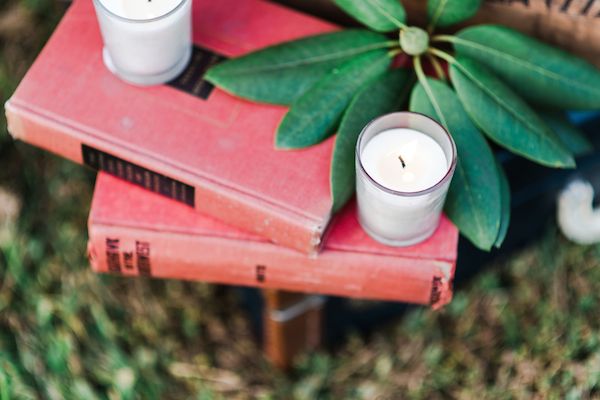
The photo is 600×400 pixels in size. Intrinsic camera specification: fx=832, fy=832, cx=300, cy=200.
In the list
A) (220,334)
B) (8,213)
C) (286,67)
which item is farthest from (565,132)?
(8,213)

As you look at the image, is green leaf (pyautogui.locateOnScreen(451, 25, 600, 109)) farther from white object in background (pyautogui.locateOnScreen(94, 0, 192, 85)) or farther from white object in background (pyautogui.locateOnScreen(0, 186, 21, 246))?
white object in background (pyautogui.locateOnScreen(0, 186, 21, 246))

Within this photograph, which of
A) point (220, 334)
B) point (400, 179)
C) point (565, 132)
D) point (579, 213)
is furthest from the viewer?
point (220, 334)

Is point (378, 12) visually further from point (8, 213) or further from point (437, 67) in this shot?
point (8, 213)

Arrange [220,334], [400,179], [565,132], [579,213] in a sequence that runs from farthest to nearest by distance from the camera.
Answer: [220,334] < [579,213] < [565,132] < [400,179]

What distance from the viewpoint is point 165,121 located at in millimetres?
856

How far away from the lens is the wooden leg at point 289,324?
1061 mm

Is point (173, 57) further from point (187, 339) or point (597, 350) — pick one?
point (597, 350)

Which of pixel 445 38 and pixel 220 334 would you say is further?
pixel 220 334

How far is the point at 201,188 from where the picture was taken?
0.83 metres

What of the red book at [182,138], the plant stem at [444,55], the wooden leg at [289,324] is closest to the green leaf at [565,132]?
the plant stem at [444,55]

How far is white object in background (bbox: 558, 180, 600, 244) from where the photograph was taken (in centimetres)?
103

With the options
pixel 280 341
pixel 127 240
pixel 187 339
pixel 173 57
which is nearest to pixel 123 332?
pixel 187 339

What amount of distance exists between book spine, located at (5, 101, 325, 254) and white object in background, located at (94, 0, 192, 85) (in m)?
0.08

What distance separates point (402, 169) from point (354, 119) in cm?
7
